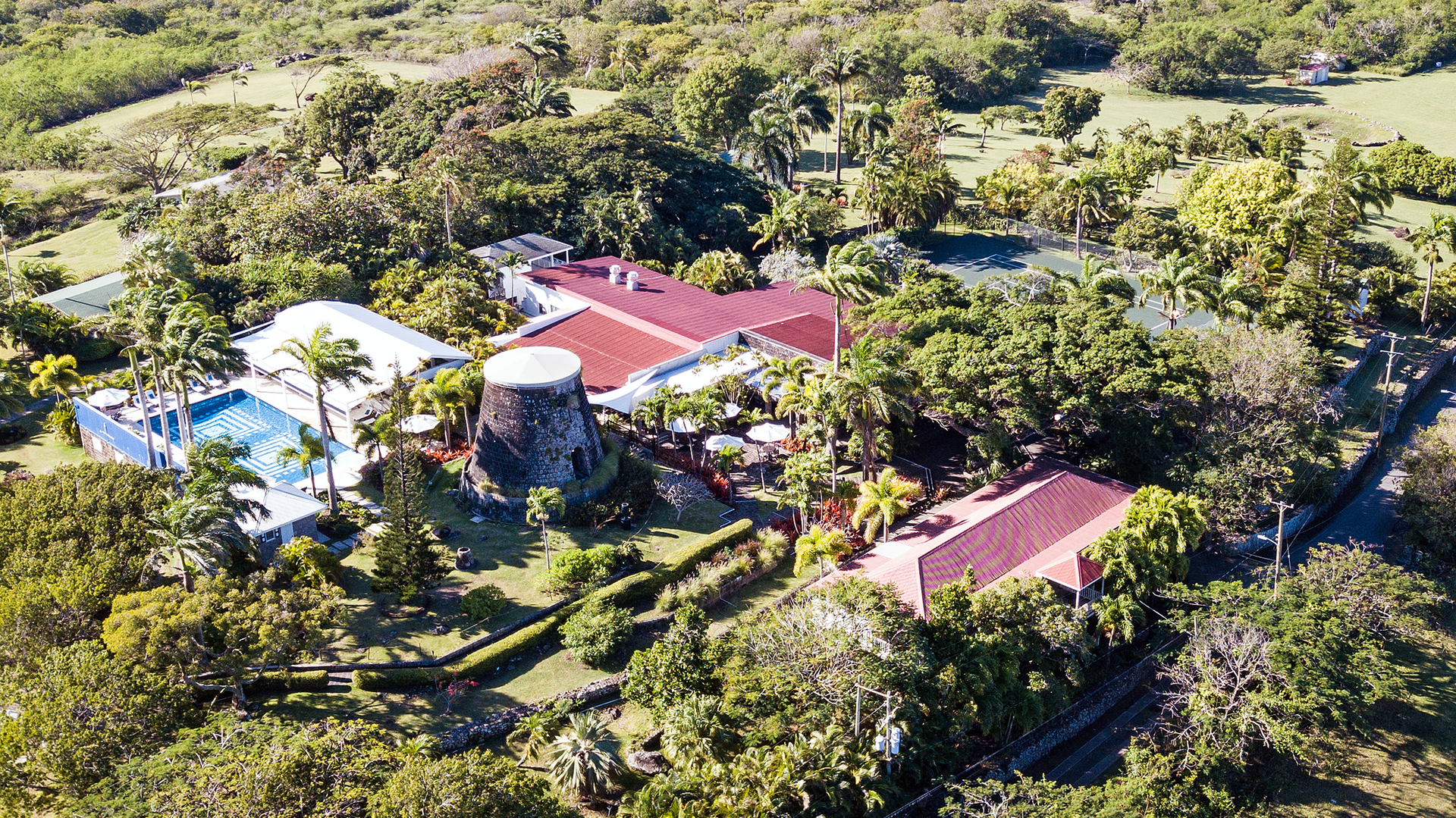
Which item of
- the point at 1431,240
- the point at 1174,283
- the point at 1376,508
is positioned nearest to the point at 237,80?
the point at 1174,283

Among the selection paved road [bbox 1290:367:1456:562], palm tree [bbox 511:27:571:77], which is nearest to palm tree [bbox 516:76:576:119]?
palm tree [bbox 511:27:571:77]

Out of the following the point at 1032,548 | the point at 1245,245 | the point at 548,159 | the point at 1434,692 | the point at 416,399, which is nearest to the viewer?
the point at 1434,692

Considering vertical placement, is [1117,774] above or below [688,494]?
below

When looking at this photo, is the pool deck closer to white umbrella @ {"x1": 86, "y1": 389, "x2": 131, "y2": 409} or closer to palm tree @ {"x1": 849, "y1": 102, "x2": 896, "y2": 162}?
white umbrella @ {"x1": 86, "y1": 389, "x2": 131, "y2": 409}

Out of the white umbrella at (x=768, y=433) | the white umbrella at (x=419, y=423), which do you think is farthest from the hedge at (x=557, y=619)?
the white umbrella at (x=419, y=423)

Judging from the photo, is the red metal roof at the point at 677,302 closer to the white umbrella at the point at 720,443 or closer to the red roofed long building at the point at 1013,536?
the white umbrella at the point at 720,443

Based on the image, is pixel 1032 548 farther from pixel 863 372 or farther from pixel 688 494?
pixel 688 494

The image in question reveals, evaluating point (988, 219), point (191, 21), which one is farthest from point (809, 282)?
point (191, 21)

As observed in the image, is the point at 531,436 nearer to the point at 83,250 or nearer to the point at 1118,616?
the point at 1118,616
